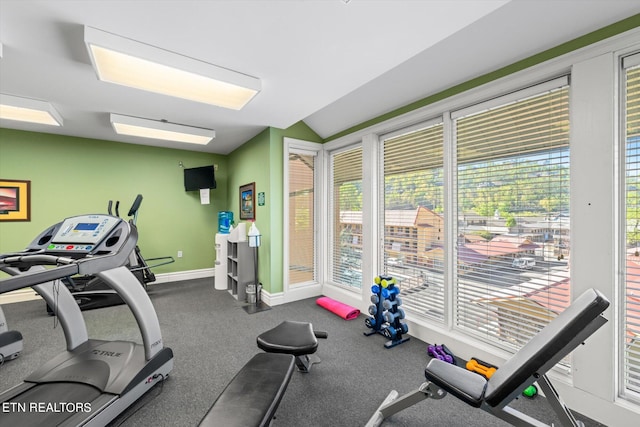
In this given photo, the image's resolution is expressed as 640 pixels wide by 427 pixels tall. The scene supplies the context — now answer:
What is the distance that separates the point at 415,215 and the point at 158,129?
351 centimetres

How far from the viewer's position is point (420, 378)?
210 centimetres

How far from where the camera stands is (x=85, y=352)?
2098 mm

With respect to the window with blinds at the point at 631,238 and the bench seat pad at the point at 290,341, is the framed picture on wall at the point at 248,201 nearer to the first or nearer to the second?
the bench seat pad at the point at 290,341

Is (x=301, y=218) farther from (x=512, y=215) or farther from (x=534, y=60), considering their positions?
(x=534, y=60)

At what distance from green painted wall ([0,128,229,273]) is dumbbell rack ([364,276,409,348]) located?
12.8 ft

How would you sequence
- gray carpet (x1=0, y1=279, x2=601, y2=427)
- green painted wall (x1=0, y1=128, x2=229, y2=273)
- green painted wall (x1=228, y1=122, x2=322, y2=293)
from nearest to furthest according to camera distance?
gray carpet (x1=0, y1=279, x2=601, y2=427) → green painted wall (x1=228, y1=122, x2=322, y2=293) → green painted wall (x1=0, y1=128, x2=229, y2=273)

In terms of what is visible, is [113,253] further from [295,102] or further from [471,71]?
[471,71]

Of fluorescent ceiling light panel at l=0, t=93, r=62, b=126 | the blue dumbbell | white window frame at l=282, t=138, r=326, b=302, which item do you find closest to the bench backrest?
the blue dumbbell

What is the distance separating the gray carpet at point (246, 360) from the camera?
67.3 inches

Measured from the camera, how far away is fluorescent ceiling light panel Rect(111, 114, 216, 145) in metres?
3.29

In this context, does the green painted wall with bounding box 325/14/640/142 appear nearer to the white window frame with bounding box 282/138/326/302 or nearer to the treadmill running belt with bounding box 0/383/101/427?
the white window frame with bounding box 282/138/326/302

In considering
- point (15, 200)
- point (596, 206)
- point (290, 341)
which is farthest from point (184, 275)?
point (596, 206)

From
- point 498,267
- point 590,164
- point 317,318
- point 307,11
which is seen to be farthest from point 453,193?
point 317,318

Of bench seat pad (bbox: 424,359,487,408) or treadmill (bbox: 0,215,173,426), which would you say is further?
treadmill (bbox: 0,215,173,426)
